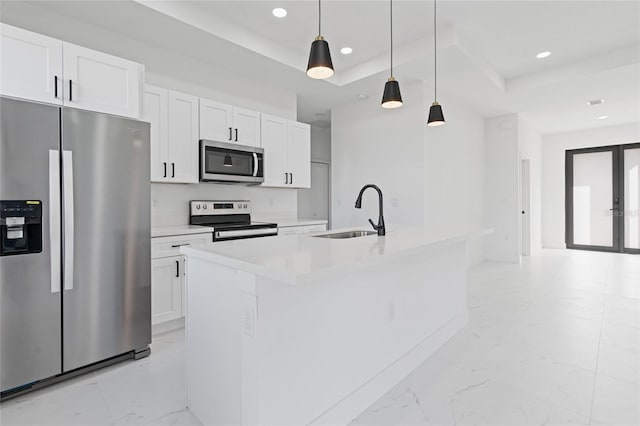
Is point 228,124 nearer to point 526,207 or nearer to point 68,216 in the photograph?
point 68,216

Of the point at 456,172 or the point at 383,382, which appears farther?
the point at 456,172

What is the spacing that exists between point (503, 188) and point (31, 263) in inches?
262

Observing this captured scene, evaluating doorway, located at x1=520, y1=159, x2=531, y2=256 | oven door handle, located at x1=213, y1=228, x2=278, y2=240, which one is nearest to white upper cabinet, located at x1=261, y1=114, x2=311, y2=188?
oven door handle, located at x1=213, y1=228, x2=278, y2=240

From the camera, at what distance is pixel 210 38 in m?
3.20

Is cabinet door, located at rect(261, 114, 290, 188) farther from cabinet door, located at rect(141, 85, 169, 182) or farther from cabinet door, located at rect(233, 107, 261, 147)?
cabinet door, located at rect(141, 85, 169, 182)

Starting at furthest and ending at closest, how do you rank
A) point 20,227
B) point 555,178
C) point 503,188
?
point 555,178
point 503,188
point 20,227

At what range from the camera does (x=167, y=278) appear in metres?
2.77

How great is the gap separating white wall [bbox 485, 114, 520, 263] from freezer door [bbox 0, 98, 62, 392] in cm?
643

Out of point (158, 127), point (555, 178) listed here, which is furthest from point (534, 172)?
point (158, 127)

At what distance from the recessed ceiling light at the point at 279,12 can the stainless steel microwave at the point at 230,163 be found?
1335 millimetres

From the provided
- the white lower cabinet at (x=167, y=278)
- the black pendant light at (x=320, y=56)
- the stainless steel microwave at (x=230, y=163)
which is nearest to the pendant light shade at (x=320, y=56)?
the black pendant light at (x=320, y=56)

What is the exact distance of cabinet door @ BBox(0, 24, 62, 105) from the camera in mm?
1908

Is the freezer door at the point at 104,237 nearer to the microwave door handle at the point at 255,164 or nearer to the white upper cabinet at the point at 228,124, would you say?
the white upper cabinet at the point at 228,124

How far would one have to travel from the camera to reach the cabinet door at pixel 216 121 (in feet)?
11.1
